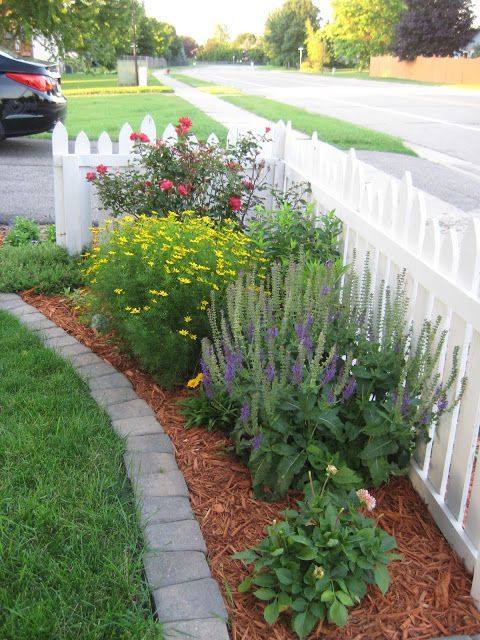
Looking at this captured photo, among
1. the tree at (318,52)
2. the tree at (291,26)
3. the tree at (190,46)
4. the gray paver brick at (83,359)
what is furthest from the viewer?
the tree at (190,46)

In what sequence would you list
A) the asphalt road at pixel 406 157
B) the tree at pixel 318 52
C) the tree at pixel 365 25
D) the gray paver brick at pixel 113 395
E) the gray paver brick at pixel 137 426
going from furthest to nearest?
the tree at pixel 318 52 → the tree at pixel 365 25 → the asphalt road at pixel 406 157 → the gray paver brick at pixel 113 395 → the gray paver brick at pixel 137 426

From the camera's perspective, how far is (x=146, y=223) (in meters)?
4.21

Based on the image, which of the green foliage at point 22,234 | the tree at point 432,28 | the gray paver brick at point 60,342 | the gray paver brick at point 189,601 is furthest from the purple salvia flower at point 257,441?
the tree at point 432,28

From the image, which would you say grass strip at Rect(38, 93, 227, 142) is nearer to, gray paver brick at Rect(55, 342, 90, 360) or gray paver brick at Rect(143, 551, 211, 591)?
gray paver brick at Rect(55, 342, 90, 360)

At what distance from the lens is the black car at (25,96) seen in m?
10.4

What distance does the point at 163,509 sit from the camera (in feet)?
8.63

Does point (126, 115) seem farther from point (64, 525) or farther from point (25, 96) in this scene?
point (64, 525)

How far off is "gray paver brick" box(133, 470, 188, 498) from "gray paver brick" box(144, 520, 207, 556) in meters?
0.19

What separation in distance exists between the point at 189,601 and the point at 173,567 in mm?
160

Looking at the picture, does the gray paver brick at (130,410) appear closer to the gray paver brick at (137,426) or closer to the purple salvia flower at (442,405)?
the gray paver brick at (137,426)

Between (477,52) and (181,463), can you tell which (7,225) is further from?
(477,52)

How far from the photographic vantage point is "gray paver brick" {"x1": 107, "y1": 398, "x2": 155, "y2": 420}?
3290 mm

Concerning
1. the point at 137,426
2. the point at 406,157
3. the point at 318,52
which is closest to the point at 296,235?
the point at 137,426

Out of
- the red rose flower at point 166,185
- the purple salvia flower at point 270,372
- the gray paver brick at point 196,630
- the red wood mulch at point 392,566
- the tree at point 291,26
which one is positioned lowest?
the red wood mulch at point 392,566
